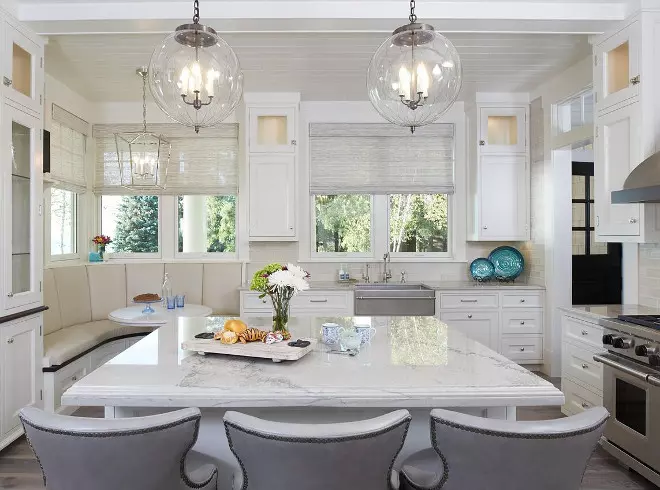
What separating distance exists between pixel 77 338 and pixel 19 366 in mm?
825

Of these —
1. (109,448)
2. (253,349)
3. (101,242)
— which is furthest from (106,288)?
(109,448)

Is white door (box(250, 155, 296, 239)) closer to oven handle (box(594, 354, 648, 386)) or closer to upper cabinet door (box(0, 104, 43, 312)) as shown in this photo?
upper cabinet door (box(0, 104, 43, 312))

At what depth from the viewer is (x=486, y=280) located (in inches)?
208

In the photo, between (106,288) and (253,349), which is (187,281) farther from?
(253,349)

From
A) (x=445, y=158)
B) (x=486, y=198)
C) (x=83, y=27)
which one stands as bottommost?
(x=486, y=198)

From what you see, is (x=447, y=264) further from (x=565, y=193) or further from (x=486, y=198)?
(x=565, y=193)

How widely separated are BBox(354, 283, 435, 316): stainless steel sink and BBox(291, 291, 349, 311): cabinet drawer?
132 millimetres

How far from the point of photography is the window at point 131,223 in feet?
17.9

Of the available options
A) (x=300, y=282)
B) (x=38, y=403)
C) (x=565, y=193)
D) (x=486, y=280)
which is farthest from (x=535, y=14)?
(x=38, y=403)

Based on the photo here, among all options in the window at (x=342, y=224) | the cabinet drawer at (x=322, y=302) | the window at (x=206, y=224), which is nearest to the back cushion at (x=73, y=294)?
the window at (x=206, y=224)

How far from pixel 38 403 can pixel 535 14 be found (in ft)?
13.5

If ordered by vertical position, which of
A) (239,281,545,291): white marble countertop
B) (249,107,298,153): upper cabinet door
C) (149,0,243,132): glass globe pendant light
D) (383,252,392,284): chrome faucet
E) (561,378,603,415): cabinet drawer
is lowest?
(561,378,603,415): cabinet drawer

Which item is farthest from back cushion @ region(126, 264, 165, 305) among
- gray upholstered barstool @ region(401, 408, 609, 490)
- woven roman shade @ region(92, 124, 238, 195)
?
gray upholstered barstool @ region(401, 408, 609, 490)

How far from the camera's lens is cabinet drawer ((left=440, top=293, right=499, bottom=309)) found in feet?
15.9
